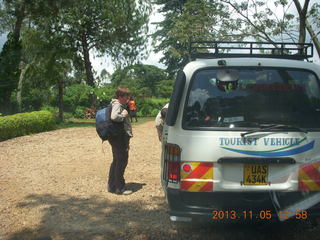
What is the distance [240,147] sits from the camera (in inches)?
147

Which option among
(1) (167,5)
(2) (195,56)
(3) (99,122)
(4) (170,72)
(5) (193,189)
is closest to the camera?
(5) (193,189)

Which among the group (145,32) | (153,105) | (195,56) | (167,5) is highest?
(167,5)

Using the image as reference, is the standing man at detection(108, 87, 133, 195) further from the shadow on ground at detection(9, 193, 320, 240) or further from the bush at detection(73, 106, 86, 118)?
the bush at detection(73, 106, 86, 118)

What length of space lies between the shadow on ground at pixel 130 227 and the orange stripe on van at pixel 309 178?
0.87 metres

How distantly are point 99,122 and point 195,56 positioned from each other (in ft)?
6.58

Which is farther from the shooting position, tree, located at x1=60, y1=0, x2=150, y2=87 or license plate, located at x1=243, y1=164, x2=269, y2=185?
tree, located at x1=60, y1=0, x2=150, y2=87

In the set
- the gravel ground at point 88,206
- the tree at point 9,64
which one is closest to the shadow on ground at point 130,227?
the gravel ground at point 88,206

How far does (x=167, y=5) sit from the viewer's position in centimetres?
4678

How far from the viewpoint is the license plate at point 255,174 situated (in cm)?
377

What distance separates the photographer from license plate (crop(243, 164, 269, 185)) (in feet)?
12.4

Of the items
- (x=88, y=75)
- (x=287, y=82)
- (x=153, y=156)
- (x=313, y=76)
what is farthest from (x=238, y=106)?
(x=88, y=75)

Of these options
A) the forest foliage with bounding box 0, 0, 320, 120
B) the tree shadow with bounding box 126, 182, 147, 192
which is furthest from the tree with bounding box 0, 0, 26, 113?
the tree shadow with bounding box 126, 182, 147, 192

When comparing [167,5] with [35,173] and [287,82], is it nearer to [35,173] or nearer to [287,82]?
[35,173]

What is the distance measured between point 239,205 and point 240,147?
0.58m
